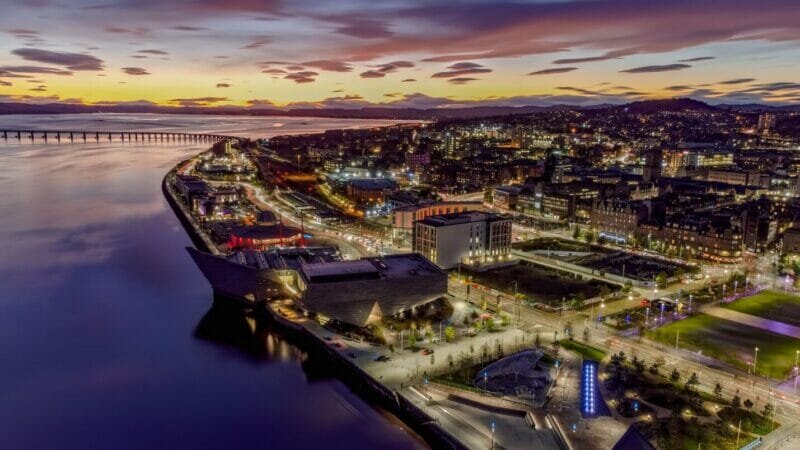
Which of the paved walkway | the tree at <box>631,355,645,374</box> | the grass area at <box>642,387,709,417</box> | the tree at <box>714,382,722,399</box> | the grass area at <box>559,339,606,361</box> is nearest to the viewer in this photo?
the grass area at <box>642,387,709,417</box>

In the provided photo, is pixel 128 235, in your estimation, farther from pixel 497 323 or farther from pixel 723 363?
pixel 723 363

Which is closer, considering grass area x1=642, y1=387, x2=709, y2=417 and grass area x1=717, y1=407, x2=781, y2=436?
grass area x1=717, y1=407, x2=781, y2=436

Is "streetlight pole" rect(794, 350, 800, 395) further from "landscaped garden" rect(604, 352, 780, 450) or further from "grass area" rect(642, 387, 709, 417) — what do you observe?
"grass area" rect(642, 387, 709, 417)

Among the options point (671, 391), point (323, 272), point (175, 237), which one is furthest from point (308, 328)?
point (175, 237)

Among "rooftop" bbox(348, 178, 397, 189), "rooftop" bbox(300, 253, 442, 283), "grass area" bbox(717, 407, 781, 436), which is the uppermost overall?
"rooftop" bbox(348, 178, 397, 189)

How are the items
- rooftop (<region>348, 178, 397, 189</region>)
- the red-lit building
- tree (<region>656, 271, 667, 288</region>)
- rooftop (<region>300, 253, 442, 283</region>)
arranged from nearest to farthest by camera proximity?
rooftop (<region>300, 253, 442, 283</region>), tree (<region>656, 271, 667, 288</region>), the red-lit building, rooftop (<region>348, 178, 397, 189</region>)

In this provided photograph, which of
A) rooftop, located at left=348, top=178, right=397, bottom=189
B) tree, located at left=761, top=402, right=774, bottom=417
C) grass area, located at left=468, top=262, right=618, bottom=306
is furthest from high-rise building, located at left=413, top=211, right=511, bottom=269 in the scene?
rooftop, located at left=348, top=178, right=397, bottom=189

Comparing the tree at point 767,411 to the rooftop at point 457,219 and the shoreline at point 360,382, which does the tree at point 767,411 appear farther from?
the rooftop at point 457,219
